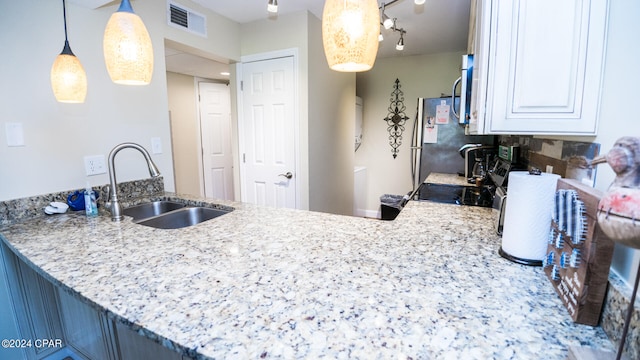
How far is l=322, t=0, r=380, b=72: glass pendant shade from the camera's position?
3.20 ft

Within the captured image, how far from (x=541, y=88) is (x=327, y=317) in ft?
2.91

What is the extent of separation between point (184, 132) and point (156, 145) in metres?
2.46

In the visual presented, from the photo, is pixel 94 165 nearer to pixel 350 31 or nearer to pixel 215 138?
pixel 350 31

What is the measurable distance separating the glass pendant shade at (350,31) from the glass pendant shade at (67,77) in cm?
124

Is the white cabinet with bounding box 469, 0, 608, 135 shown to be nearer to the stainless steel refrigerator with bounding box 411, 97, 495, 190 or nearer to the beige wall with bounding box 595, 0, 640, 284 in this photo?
the beige wall with bounding box 595, 0, 640, 284

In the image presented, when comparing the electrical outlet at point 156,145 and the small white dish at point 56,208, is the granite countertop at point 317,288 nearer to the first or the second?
the small white dish at point 56,208

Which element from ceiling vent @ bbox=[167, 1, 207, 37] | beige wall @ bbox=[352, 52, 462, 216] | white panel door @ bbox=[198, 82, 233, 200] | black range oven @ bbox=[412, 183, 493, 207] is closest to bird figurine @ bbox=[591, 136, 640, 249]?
black range oven @ bbox=[412, 183, 493, 207]

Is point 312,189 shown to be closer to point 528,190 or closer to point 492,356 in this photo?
point 528,190

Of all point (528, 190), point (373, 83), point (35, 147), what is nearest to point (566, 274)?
point (528, 190)

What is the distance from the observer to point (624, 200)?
35cm

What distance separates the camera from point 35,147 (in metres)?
1.57

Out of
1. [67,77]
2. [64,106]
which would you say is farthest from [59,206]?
[67,77]

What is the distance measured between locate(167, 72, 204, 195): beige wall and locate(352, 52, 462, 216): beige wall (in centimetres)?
256

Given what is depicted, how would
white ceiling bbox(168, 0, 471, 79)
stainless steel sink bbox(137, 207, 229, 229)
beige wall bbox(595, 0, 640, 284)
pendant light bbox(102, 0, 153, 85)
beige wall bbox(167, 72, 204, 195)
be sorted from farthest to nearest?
beige wall bbox(167, 72, 204, 195), white ceiling bbox(168, 0, 471, 79), stainless steel sink bbox(137, 207, 229, 229), pendant light bbox(102, 0, 153, 85), beige wall bbox(595, 0, 640, 284)
